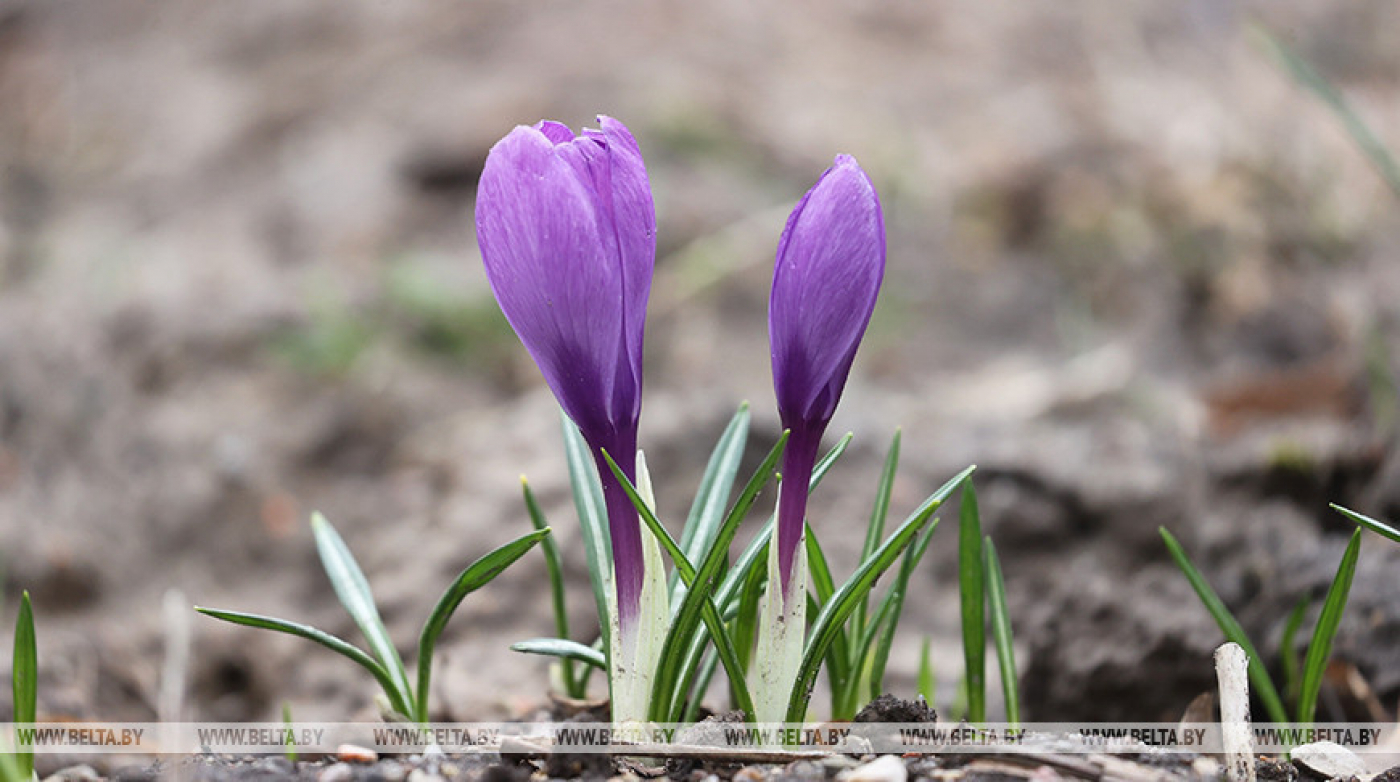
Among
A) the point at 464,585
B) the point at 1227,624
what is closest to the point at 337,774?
the point at 464,585

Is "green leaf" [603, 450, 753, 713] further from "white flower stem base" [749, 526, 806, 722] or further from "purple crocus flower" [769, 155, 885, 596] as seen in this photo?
"purple crocus flower" [769, 155, 885, 596]

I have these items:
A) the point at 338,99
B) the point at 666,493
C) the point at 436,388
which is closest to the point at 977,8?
the point at 338,99

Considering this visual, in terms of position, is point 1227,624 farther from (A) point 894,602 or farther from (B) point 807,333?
(B) point 807,333

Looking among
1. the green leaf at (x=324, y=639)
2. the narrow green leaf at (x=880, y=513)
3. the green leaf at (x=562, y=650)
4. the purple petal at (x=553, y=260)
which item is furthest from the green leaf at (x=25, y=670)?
the narrow green leaf at (x=880, y=513)

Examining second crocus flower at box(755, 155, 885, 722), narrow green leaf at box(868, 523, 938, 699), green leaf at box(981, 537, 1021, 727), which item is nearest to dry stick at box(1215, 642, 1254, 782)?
green leaf at box(981, 537, 1021, 727)

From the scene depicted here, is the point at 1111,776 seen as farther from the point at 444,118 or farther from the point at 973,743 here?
the point at 444,118

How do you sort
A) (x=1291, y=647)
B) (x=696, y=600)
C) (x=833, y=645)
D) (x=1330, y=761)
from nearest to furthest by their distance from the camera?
(x=696, y=600) → (x=1330, y=761) → (x=833, y=645) → (x=1291, y=647)

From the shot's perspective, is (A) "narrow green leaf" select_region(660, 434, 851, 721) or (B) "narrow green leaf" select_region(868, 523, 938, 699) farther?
(B) "narrow green leaf" select_region(868, 523, 938, 699)
